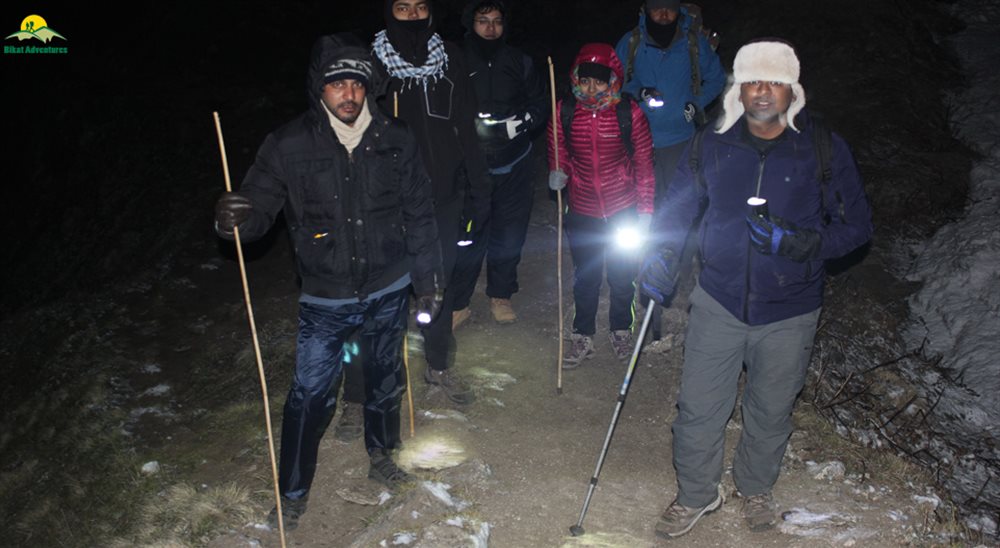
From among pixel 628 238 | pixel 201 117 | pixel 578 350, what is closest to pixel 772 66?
pixel 628 238

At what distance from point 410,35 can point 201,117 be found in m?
12.5

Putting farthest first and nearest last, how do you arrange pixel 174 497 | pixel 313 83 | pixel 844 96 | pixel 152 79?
pixel 152 79, pixel 844 96, pixel 174 497, pixel 313 83

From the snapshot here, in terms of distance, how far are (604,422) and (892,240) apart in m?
6.37

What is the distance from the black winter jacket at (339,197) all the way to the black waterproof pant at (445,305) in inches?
48.8

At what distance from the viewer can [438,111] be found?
21.4 ft

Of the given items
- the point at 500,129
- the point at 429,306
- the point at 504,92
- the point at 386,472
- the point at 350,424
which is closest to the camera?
the point at 429,306

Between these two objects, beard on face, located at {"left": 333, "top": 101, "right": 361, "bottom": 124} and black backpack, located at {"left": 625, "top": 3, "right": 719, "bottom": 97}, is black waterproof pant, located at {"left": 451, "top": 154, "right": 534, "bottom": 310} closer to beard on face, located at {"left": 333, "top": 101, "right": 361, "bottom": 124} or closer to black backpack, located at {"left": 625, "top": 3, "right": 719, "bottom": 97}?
black backpack, located at {"left": 625, "top": 3, "right": 719, "bottom": 97}

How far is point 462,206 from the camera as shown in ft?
23.2

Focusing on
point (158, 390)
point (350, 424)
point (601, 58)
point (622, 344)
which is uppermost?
point (601, 58)

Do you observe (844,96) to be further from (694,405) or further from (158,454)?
(158,454)

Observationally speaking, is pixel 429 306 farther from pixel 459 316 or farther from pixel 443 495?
pixel 459 316

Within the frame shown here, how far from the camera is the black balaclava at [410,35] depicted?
6.27 meters

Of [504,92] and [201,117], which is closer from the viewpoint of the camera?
[504,92]

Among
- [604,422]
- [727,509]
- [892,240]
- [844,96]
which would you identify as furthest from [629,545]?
[844,96]
